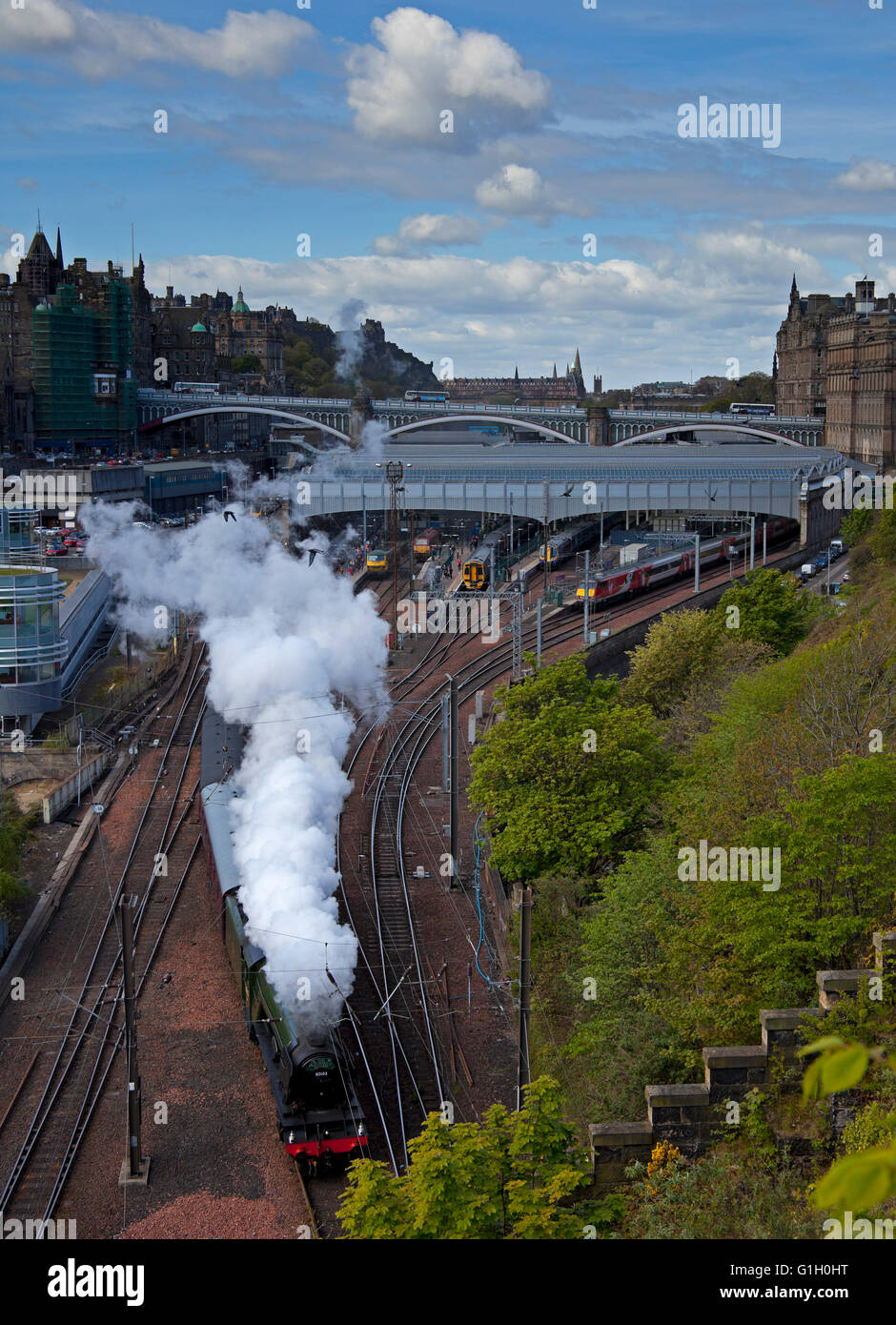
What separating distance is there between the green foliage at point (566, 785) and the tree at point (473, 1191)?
11.1 meters

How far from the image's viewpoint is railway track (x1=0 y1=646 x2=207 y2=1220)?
16844 millimetres

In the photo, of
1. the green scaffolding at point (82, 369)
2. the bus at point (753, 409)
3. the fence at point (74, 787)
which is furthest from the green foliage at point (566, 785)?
the bus at point (753, 409)

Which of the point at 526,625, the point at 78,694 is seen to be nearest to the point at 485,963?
the point at 78,694

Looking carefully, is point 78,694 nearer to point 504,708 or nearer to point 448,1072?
point 504,708

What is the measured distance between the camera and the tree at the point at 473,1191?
11.3 meters

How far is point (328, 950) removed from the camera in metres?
16.8

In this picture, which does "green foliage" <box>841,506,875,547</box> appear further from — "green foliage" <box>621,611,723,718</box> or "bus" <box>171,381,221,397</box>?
"bus" <box>171,381,221,397</box>

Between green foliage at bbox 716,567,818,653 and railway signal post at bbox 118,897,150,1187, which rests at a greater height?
green foliage at bbox 716,567,818,653

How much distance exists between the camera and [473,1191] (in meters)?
11.7

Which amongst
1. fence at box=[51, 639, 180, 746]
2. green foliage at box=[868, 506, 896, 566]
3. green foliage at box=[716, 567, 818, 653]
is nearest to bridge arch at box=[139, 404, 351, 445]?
fence at box=[51, 639, 180, 746]

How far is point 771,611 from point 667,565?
670 inches

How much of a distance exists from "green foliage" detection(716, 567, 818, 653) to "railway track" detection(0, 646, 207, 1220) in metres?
18.0

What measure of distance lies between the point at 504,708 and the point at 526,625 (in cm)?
2134

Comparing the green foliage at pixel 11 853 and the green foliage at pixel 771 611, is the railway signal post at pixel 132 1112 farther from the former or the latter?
the green foliage at pixel 771 611
